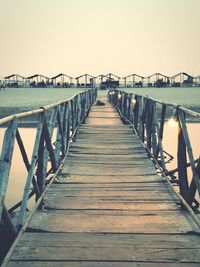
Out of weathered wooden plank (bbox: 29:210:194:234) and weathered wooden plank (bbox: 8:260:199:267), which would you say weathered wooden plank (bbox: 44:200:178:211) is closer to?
weathered wooden plank (bbox: 29:210:194:234)

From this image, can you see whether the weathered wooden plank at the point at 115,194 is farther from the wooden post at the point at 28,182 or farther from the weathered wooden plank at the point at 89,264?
the weathered wooden plank at the point at 89,264

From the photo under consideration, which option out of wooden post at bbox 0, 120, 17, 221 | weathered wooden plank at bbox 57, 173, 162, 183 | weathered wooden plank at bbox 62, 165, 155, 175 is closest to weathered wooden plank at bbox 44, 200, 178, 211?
weathered wooden plank at bbox 57, 173, 162, 183

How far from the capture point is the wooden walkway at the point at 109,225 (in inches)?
123

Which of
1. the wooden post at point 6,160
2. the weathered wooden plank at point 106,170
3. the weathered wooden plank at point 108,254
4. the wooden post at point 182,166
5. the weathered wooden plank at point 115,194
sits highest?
the wooden post at point 6,160

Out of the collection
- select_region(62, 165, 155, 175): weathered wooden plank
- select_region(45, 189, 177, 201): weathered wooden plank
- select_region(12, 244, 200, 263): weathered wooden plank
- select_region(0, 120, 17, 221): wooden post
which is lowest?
select_region(62, 165, 155, 175): weathered wooden plank

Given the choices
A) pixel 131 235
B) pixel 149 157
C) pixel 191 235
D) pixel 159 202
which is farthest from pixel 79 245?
pixel 149 157

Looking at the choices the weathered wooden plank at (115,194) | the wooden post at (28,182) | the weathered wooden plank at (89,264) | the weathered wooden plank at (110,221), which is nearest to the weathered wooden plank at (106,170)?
the weathered wooden plank at (115,194)

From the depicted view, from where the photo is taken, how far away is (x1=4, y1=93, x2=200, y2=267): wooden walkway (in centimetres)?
311

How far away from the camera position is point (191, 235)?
11.8 feet

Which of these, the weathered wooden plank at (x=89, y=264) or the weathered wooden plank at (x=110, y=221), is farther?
the weathered wooden plank at (x=110, y=221)

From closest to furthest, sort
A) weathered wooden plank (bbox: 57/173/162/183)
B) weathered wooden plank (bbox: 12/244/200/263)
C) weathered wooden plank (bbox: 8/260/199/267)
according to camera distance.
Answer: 1. weathered wooden plank (bbox: 8/260/199/267)
2. weathered wooden plank (bbox: 12/244/200/263)
3. weathered wooden plank (bbox: 57/173/162/183)

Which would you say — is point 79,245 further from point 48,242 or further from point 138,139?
point 138,139

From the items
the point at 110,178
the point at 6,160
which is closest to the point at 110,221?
the point at 6,160

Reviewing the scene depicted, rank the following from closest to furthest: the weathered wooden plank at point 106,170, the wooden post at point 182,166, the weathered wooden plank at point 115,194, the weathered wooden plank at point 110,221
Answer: the weathered wooden plank at point 110,221
the weathered wooden plank at point 115,194
the wooden post at point 182,166
the weathered wooden plank at point 106,170
